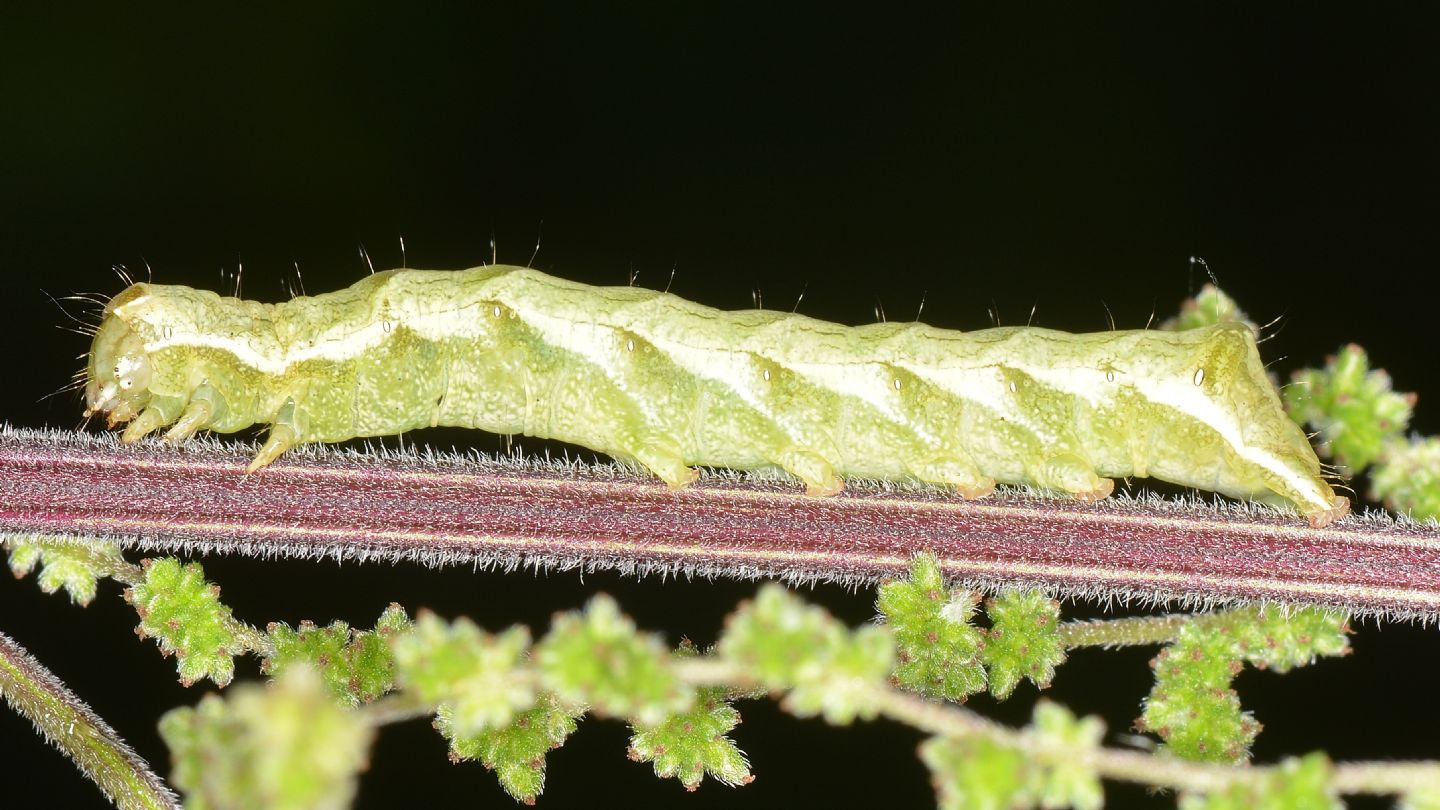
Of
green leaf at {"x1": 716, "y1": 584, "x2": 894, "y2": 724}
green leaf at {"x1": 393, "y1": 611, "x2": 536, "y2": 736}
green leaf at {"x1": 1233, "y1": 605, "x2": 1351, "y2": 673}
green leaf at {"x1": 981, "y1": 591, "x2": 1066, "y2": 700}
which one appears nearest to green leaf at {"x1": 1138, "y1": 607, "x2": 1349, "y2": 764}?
green leaf at {"x1": 1233, "y1": 605, "x2": 1351, "y2": 673}

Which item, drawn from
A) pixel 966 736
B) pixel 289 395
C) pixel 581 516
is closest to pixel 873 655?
pixel 966 736

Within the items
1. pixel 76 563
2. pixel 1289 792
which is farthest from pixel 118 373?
pixel 1289 792

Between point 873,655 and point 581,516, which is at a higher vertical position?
point 873,655

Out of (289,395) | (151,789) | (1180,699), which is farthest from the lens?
(289,395)

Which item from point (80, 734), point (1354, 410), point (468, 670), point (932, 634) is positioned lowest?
point (80, 734)

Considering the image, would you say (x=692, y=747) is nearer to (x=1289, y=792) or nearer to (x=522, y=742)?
(x=522, y=742)

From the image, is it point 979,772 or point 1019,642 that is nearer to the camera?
point 979,772

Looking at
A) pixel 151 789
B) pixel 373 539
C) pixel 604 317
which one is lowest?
pixel 151 789

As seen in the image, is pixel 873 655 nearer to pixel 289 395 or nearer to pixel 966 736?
pixel 966 736
